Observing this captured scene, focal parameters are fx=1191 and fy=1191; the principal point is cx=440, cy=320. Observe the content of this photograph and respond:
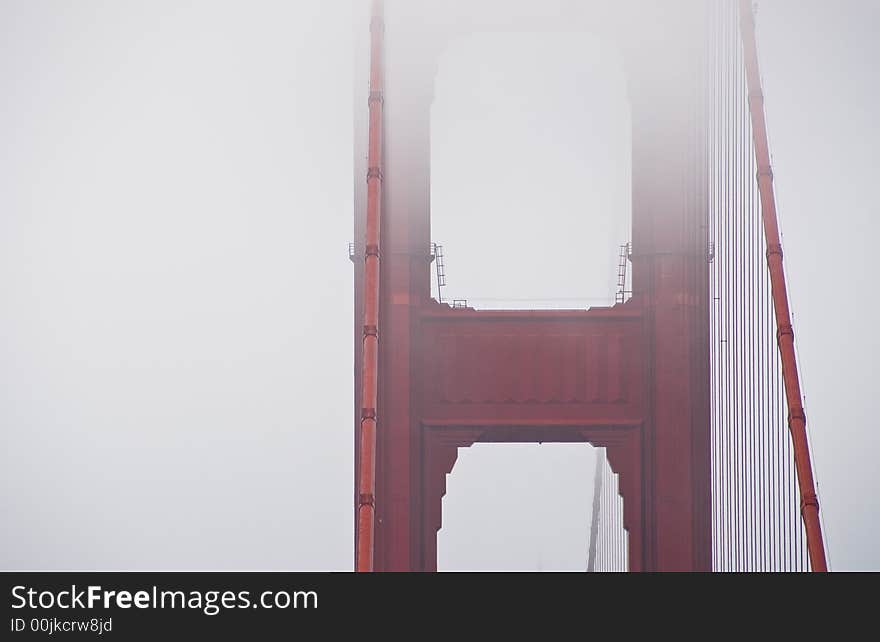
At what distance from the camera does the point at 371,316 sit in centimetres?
551

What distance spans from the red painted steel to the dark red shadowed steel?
5.71 feet

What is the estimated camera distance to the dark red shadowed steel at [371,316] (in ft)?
15.7

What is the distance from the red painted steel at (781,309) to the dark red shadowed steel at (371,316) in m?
1.74

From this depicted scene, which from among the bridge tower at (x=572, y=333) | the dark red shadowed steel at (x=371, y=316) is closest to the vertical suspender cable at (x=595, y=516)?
the bridge tower at (x=572, y=333)

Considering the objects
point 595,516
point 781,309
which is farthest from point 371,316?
point 595,516

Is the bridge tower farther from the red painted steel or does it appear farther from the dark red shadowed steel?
the red painted steel

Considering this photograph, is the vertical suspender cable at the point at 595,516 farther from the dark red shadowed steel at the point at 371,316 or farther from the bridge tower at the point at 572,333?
the dark red shadowed steel at the point at 371,316

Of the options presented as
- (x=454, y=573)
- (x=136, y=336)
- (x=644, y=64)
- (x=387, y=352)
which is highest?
(x=644, y=64)

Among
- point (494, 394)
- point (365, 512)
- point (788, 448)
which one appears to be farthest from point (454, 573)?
point (494, 394)

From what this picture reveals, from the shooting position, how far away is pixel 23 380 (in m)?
9.84

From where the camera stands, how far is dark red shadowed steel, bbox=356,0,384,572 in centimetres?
478

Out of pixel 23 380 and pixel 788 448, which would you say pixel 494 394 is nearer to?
pixel 788 448

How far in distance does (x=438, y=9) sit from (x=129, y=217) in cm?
445

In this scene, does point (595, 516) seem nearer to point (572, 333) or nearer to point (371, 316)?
point (572, 333)
